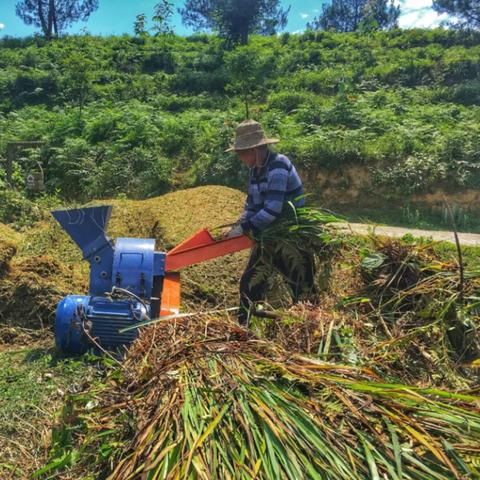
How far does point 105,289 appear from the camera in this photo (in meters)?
3.71

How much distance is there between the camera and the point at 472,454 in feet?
6.03

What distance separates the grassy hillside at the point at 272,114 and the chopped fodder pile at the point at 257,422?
7883mm

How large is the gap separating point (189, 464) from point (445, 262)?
91.9 inches

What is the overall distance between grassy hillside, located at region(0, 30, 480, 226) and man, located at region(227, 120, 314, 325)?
6086mm

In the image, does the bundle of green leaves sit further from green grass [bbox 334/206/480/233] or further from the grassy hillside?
the grassy hillside

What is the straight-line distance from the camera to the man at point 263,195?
3.91 m

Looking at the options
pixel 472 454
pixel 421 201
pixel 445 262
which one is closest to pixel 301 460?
pixel 472 454

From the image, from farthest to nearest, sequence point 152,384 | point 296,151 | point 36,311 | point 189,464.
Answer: point 296,151 < point 36,311 < point 152,384 < point 189,464

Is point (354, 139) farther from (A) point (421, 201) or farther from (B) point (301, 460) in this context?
(B) point (301, 460)

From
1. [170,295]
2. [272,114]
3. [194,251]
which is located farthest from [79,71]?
[170,295]

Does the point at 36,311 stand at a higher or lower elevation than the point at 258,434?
lower

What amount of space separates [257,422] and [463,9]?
23.6m

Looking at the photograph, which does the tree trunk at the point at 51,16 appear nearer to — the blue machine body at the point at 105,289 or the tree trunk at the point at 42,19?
the tree trunk at the point at 42,19

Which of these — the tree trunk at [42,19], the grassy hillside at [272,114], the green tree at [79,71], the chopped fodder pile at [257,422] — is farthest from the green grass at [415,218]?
the tree trunk at [42,19]
